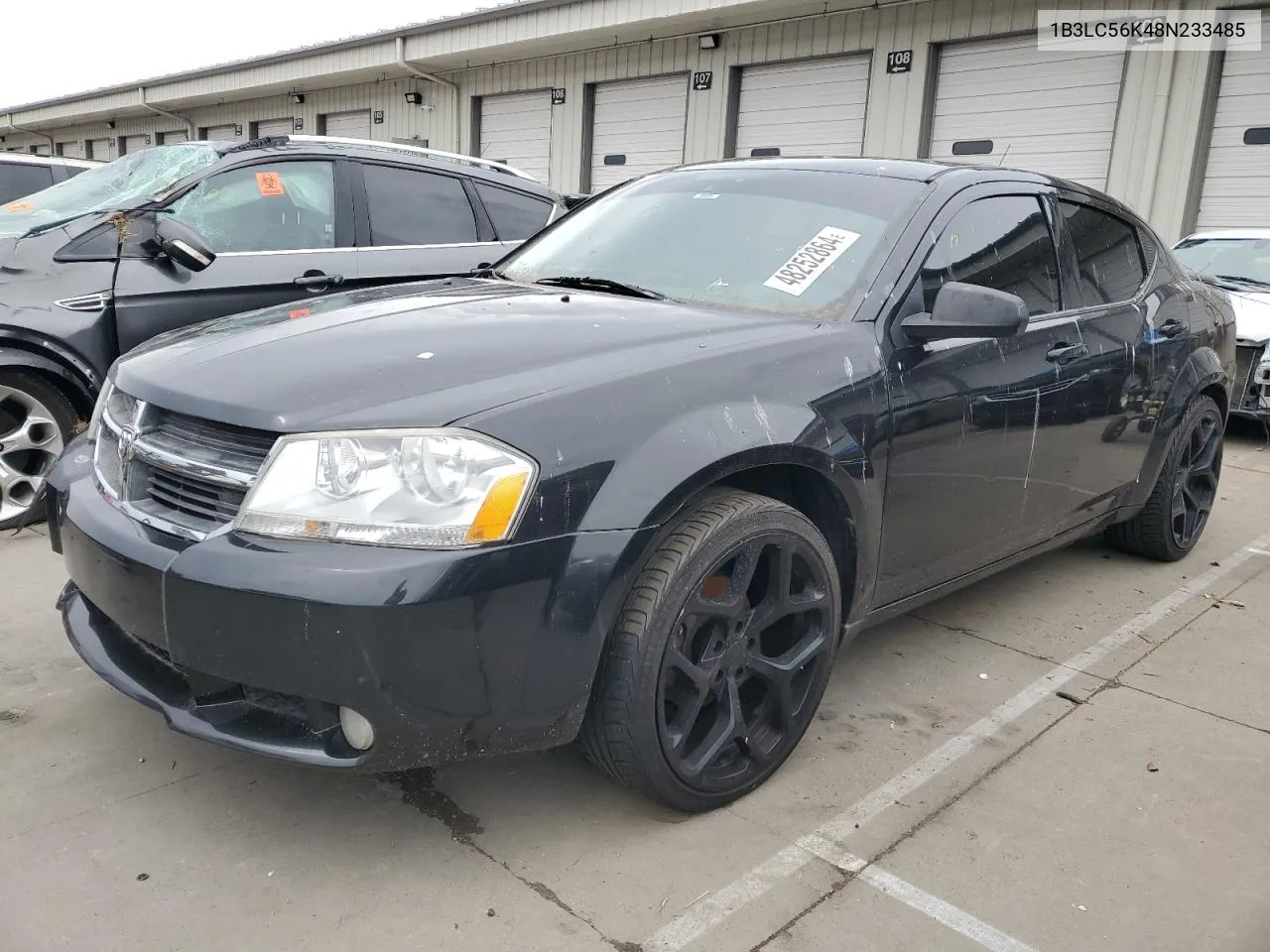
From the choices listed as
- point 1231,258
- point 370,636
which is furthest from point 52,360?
point 1231,258

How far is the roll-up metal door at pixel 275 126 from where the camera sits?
797 inches

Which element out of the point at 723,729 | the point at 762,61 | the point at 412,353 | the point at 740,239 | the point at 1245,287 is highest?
the point at 762,61

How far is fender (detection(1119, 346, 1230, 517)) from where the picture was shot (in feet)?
13.2

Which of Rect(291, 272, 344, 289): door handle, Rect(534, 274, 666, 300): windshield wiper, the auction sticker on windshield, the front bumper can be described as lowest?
the front bumper

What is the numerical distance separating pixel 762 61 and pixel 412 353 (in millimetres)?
11359

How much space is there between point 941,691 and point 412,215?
11.8 feet

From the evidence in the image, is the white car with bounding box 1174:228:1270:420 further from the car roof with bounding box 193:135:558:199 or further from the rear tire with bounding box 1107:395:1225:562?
the car roof with bounding box 193:135:558:199

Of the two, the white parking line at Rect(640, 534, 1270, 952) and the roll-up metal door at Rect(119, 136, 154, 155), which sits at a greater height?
the roll-up metal door at Rect(119, 136, 154, 155)

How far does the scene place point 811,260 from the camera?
2885 mm

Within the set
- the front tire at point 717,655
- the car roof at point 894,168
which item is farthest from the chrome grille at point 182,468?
the car roof at point 894,168

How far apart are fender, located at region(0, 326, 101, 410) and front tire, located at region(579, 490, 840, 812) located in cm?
316

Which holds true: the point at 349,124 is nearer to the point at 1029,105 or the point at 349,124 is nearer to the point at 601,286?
the point at 1029,105

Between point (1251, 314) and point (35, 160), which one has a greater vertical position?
point (35, 160)

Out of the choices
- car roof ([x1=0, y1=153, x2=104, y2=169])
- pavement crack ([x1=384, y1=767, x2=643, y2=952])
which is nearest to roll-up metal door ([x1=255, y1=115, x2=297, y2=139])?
car roof ([x1=0, y1=153, x2=104, y2=169])
